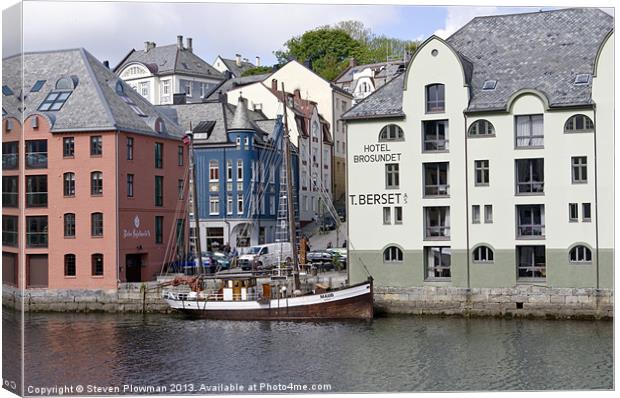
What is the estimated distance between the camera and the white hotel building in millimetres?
28094

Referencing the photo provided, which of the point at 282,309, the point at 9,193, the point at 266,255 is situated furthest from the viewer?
the point at 282,309

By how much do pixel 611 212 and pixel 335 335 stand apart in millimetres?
9089

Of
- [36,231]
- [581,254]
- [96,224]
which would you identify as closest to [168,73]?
[96,224]

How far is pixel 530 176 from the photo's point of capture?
28.7 m

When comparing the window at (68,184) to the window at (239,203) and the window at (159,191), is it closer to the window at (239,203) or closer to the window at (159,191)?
the window at (159,191)

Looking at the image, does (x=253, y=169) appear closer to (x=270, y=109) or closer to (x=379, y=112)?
(x=270, y=109)

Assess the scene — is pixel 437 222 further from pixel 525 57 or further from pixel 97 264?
pixel 97 264

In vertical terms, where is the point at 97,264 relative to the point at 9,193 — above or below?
below

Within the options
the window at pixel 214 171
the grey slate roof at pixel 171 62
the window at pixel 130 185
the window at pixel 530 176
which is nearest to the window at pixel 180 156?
the window at pixel 214 171

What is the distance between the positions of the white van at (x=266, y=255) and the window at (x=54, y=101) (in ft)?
22.4

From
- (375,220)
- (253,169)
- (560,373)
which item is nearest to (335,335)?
(375,220)

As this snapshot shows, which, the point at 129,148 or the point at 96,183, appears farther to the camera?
the point at 129,148

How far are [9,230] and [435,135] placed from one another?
516 inches

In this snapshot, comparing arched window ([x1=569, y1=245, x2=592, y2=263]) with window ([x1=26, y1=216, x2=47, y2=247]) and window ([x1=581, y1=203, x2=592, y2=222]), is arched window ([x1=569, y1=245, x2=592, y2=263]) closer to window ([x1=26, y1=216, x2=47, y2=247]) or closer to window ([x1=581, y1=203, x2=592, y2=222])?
window ([x1=581, y1=203, x2=592, y2=222])
